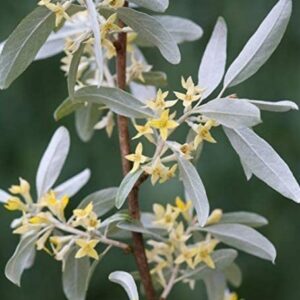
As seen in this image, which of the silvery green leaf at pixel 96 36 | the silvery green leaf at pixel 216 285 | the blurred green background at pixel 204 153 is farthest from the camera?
the blurred green background at pixel 204 153

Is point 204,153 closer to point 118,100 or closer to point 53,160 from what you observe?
point 53,160

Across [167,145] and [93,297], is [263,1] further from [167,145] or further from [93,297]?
[167,145]

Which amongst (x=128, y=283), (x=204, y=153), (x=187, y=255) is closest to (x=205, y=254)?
(x=187, y=255)

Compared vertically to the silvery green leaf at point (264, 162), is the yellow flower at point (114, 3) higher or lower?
higher

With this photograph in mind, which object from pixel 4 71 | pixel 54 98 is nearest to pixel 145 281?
pixel 4 71

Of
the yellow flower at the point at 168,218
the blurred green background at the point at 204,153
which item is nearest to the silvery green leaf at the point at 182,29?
the yellow flower at the point at 168,218

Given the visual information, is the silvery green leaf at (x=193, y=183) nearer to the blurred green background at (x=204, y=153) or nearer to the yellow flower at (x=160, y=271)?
the yellow flower at (x=160, y=271)
